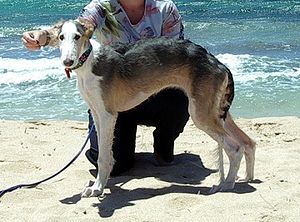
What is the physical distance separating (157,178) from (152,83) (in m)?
0.87

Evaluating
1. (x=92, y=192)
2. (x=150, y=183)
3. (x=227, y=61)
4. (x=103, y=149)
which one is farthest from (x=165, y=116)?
(x=227, y=61)

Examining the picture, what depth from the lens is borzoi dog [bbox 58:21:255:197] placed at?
4.66 meters

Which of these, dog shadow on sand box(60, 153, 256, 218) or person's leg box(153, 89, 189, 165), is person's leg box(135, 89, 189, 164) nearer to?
person's leg box(153, 89, 189, 165)

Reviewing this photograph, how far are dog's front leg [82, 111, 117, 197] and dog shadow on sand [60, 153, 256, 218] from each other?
85mm

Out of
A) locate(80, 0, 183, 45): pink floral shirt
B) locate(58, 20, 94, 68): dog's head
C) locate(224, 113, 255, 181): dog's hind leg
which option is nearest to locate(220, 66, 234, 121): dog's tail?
locate(224, 113, 255, 181): dog's hind leg

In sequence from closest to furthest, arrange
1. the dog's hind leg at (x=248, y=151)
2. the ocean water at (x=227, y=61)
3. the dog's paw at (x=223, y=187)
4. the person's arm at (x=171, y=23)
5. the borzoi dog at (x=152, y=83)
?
the borzoi dog at (x=152, y=83) < the dog's paw at (x=223, y=187) < the dog's hind leg at (x=248, y=151) < the person's arm at (x=171, y=23) < the ocean water at (x=227, y=61)

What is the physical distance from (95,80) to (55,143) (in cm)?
195

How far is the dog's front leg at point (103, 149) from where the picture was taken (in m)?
4.68

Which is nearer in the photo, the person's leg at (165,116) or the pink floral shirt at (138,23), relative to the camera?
the pink floral shirt at (138,23)

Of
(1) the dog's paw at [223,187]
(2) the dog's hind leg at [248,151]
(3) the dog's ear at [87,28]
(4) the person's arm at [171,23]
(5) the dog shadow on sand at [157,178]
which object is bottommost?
(5) the dog shadow on sand at [157,178]

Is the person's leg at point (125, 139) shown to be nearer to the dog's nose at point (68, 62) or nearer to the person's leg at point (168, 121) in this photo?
the person's leg at point (168, 121)

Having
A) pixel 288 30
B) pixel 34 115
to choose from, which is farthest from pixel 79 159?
pixel 288 30

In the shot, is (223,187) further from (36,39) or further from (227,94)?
(36,39)

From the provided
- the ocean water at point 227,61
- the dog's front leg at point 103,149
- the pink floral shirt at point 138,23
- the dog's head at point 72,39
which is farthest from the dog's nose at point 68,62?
the ocean water at point 227,61
